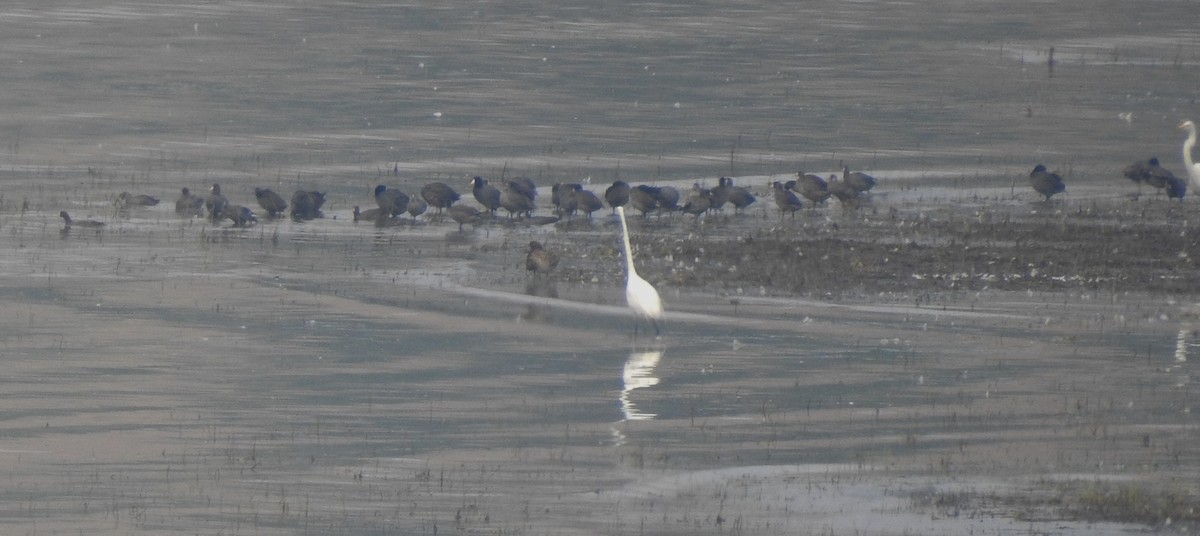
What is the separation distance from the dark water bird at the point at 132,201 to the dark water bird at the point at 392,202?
2.88 m

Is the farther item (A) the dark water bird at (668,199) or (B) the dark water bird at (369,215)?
(A) the dark water bird at (668,199)

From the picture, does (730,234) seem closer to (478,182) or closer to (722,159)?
(478,182)

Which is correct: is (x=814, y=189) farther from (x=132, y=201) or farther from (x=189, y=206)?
(x=132, y=201)

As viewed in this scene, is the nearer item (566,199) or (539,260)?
(539,260)

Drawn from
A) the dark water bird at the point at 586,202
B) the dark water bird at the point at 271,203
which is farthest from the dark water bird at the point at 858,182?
the dark water bird at the point at 271,203

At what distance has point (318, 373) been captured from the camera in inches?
564

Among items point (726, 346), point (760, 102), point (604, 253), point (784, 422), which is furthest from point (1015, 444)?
point (760, 102)

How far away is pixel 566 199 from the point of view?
Result: 22656 mm

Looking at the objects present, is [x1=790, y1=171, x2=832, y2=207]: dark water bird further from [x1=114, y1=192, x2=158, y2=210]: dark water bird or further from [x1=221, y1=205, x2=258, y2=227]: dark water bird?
[x1=114, y1=192, x2=158, y2=210]: dark water bird

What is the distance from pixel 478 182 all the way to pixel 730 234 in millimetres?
3158

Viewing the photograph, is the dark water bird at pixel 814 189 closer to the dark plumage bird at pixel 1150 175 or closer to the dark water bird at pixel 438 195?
the dark plumage bird at pixel 1150 175

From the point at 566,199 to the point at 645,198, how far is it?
0.92 m

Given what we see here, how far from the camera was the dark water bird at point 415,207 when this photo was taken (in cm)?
2277

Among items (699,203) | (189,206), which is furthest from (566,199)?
(189,206)
